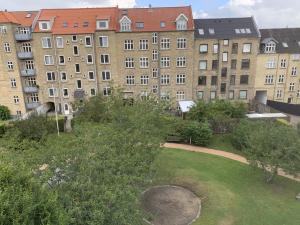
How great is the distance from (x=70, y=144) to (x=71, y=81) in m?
36.3

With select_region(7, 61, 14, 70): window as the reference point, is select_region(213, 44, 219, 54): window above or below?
above

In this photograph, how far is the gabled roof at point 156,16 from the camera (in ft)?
162

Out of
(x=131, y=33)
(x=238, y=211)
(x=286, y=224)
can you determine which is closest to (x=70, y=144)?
(x=238, y=211)

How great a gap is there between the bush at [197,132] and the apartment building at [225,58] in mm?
16572

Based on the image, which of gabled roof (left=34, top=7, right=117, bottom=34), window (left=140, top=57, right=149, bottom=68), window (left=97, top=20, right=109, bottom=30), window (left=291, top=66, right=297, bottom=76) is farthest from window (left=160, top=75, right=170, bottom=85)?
window (left=291, top=66, right=297, bottom=76)

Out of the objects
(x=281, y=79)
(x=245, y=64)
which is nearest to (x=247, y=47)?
(x=245, y=64)

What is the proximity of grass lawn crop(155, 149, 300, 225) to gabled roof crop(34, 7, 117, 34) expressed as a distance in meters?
28.9

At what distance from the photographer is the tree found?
994 inches

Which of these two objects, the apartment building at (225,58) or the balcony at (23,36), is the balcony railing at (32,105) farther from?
the apartment building at (225,58)

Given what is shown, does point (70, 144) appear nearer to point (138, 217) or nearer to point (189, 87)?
point (138, 217)

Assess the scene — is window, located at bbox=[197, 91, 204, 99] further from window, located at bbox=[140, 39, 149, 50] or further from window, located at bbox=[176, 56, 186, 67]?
window, located at bbox=[140, 39, 149, 50]

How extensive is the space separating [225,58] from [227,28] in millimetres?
5898

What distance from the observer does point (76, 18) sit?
50750 mm

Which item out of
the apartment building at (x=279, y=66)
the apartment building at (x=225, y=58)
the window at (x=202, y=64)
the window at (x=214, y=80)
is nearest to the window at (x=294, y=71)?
the apartment building at (x=279, y=66)
